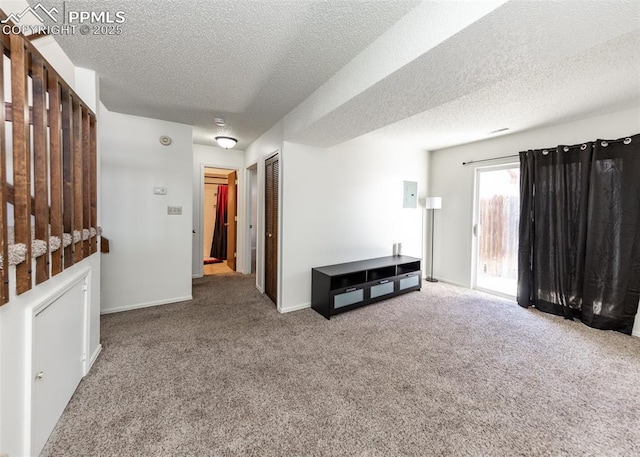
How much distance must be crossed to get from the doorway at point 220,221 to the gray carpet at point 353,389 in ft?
8.48

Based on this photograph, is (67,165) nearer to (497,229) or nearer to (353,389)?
(353,389)

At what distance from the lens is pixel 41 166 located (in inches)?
53.6

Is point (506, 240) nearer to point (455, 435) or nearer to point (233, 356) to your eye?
point (455, 435)

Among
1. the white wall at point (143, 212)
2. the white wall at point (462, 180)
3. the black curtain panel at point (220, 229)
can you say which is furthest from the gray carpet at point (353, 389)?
the black curtain panel at point (220, 229)

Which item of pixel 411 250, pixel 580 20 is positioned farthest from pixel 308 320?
pixel 580 20

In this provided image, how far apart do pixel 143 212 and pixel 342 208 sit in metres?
2.63

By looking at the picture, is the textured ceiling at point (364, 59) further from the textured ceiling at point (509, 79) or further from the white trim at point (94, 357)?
the white trim at point (94, 357)

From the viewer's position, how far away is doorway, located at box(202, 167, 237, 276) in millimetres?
5414

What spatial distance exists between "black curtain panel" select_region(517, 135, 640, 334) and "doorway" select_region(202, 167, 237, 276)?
4.99 meters

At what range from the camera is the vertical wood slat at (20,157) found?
44.5 inches

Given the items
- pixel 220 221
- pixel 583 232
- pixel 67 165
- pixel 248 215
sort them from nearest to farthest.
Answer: pixel 67 165
pixel 583 232
pixel 248 215
pixel 220 221

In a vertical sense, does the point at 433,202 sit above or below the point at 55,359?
above

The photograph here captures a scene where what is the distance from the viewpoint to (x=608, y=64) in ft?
6.23

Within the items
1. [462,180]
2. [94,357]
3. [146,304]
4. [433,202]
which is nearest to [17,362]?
[94,357]
